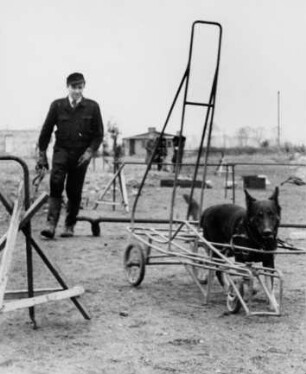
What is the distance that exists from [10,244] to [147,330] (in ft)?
3.95

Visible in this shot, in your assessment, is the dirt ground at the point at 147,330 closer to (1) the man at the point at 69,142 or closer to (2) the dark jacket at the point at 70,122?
(1) the man at the point at 69,142

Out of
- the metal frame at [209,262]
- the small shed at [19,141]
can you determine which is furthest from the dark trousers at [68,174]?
the small shed at [19,141]

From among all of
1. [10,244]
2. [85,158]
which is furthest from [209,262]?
[85,158]

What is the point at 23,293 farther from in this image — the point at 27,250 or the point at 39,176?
the point at 39,176

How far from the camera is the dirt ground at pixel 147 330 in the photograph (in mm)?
4613

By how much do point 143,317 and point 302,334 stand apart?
4.10 ft

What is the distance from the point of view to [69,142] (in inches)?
396

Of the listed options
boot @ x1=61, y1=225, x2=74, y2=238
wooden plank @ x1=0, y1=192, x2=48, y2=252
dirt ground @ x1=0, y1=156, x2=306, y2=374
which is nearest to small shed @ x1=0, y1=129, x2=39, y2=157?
boot @ x1=61, y1=225, x2=74, y2=238

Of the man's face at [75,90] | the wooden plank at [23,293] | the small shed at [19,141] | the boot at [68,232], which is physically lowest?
the small shed at [19,141]

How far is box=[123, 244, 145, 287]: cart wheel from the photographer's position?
23.1 feet

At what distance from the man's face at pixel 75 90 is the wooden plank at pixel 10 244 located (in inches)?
190

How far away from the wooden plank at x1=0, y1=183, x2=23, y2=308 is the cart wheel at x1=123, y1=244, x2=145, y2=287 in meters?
2.11

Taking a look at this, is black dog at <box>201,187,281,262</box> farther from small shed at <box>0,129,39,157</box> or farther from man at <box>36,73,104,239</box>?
small shed at <box>0,129,39,157</box>

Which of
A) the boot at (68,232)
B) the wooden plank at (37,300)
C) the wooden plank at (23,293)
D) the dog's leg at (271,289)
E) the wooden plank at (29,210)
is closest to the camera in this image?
the wooden plank at (37,300)
